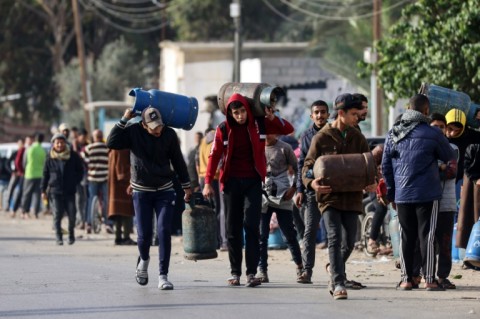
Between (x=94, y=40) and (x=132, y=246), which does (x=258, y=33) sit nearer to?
(x=94, y=40)

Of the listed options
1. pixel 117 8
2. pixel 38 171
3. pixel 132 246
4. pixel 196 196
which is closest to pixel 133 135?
pixel 196 196

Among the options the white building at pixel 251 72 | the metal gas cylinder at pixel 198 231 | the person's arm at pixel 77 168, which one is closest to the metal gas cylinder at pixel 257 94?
the metal gas cylinder at pixel 198 231

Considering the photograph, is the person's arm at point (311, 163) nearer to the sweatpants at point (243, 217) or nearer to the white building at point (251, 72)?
the sweatpants at point (243, 217)

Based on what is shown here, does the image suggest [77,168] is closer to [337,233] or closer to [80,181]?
[80,181]

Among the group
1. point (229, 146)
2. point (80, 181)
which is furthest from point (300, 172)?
point (80, 181)

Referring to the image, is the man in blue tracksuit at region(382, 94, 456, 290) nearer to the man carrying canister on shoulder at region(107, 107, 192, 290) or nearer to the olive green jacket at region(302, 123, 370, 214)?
the olive green jacket at region(302, 123, 370, 214)

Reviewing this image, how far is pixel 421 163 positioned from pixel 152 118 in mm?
2527

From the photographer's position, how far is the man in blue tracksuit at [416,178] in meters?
12.5

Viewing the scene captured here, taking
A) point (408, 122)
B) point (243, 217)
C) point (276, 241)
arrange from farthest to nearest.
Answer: point (276, 241) → point (243, 217) → point (408, 122)

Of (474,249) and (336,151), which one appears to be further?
(474,249)

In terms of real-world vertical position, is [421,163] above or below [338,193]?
above

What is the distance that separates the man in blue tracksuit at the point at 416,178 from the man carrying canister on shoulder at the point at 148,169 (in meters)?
2.01

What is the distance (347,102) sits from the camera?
12.0m

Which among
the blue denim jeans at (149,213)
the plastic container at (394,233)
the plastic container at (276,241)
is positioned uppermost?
the blue denim jeans at (149,213)
